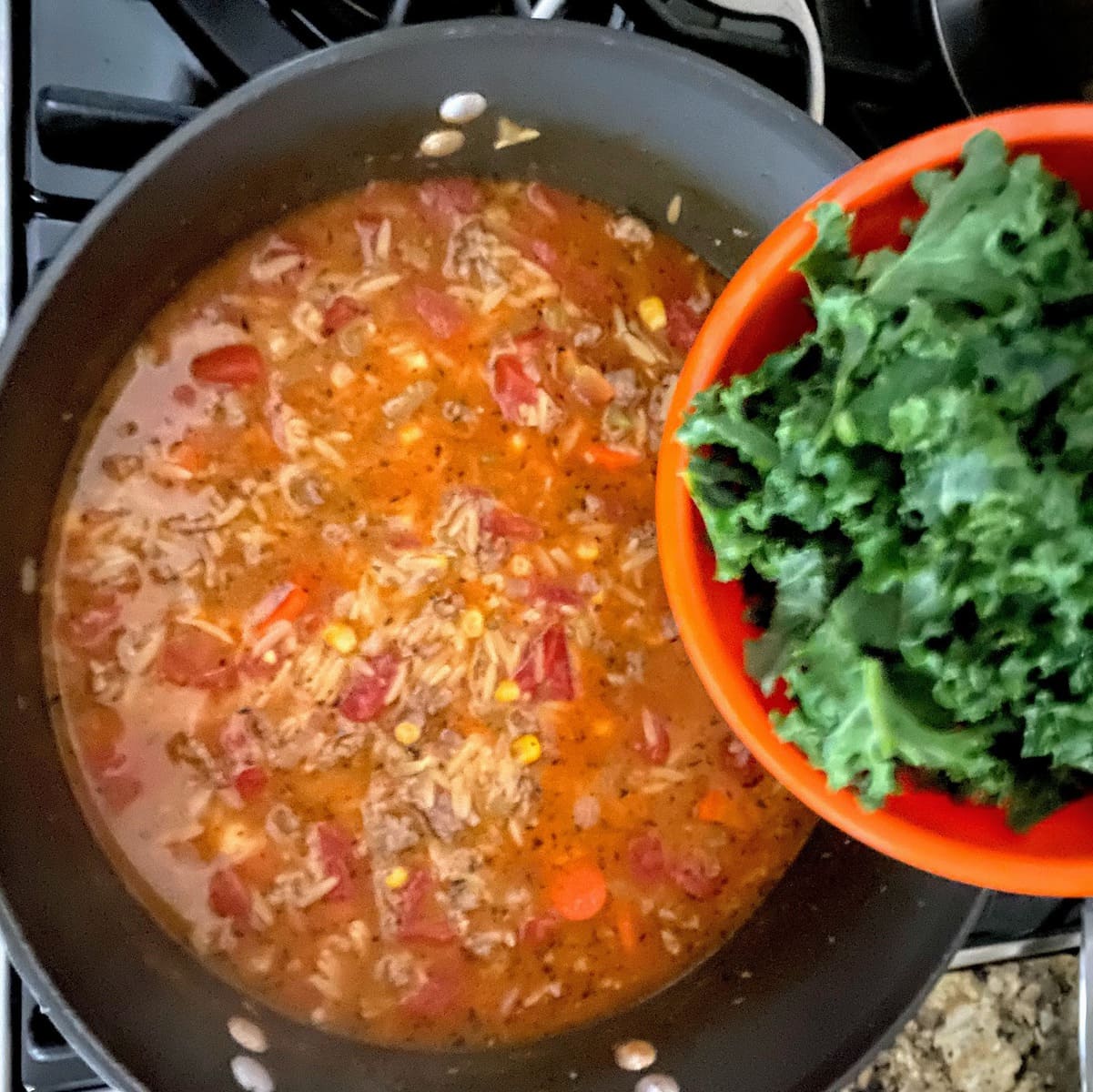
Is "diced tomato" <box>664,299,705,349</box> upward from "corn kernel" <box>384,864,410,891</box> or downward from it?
upward

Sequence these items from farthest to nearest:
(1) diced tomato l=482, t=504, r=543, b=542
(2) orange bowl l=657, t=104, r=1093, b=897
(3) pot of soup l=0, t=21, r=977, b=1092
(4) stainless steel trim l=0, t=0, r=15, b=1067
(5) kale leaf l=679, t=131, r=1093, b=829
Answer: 1. (1) diced tomato l=482, t=504, r=543, b=542
2. (3) pot of soup l=0, t=21, r=977, b=1092
3. (4) stainless steel trim l=0, t=0, r=15, b=1067
4. (2) orange bowl l=657, t=104, r=1093, b=897
5. (5) kale leaf l=679, t=131, r=1093, b=829

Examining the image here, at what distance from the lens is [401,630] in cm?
178

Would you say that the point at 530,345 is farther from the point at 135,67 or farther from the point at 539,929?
the point at 539,929

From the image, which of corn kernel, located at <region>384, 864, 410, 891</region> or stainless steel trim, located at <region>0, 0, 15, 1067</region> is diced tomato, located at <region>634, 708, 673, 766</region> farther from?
stainless steel trim, located at <region>0, 0, 15, 1067</region>

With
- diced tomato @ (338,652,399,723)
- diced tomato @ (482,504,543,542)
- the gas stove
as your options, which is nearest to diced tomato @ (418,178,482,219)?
the gas stove

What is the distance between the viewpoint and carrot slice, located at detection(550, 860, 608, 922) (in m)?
1.83

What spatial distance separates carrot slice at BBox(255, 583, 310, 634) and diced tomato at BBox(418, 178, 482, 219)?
2.23ft

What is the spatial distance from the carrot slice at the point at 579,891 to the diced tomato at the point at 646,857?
0.06 metres

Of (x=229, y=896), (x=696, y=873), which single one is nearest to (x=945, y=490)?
(x=696, y=873)

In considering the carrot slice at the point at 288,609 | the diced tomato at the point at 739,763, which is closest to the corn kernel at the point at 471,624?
the carrot slice at the point at 288,609

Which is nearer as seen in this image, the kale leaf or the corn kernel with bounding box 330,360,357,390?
the kale leaf

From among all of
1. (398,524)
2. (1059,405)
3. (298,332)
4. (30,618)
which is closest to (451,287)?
(298,332)

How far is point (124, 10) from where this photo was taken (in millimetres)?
1690

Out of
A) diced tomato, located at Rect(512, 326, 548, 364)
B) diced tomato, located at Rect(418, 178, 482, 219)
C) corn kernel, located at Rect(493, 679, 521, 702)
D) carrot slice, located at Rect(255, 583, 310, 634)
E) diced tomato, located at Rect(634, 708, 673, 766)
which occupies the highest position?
diced tomato, located at Rect(418, 178, 482, 219)
